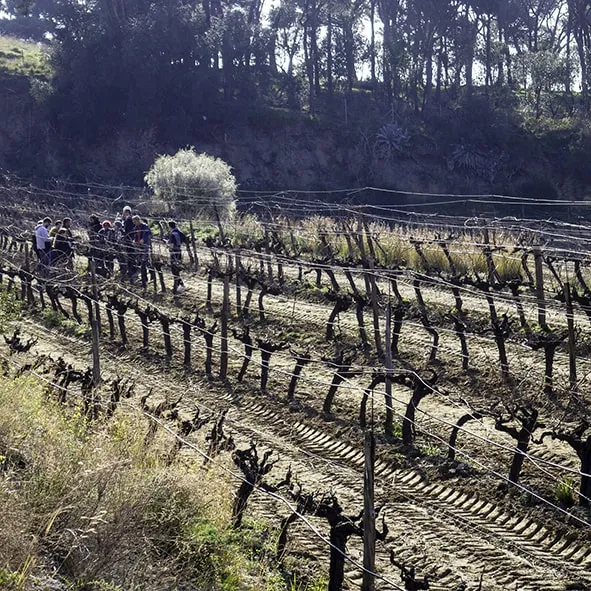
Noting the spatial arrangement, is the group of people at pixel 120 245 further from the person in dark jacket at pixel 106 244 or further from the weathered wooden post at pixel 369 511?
the weathered wooden post at pixel 369 511

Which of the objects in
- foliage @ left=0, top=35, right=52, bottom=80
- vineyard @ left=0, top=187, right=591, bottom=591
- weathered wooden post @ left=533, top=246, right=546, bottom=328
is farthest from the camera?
foliage @ left=0, top=35, right=52, bottom=80

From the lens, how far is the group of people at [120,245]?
1727 centimetres

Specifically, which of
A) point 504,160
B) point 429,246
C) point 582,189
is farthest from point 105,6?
point 429,246

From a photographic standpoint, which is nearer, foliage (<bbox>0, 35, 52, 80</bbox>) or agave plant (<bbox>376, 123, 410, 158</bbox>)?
agave plant (<bbox>376, 123, 410, 158</bbox>)

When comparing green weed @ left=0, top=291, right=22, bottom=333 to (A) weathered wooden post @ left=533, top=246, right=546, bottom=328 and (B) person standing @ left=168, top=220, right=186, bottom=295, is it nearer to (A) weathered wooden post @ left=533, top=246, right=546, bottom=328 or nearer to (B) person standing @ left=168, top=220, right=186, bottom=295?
(B) person standing @ left=168, top=220, right=186, bottom=295

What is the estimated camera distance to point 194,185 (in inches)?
1100

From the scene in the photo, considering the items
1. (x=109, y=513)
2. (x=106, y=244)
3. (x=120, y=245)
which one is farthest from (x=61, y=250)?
(x=109, y=513)

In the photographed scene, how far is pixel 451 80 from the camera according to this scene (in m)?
45.8

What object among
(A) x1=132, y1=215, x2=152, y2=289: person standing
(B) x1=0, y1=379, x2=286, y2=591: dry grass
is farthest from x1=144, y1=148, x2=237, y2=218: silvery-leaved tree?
(B) x1=0, y1=379, x2=286, y2=591: dry grass

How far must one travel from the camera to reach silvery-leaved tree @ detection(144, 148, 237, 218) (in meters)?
27.3

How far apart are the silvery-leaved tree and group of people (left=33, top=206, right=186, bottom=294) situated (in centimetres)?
771

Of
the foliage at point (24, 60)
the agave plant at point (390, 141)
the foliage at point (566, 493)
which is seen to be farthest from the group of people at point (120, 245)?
the foliage at point (24, 60)

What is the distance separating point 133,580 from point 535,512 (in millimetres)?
3572

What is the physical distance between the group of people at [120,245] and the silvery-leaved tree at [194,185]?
7.71 m
